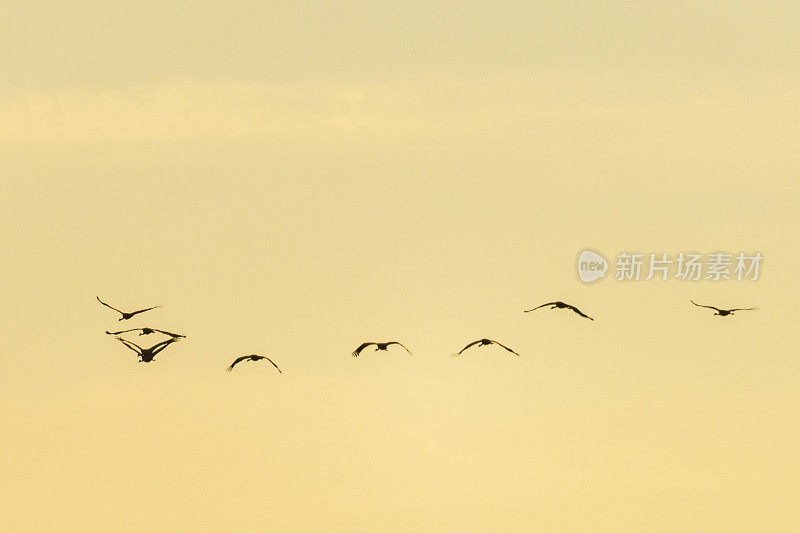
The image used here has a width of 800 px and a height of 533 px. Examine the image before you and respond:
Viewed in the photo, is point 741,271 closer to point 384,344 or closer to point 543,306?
point 543,306

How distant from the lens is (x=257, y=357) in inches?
6550

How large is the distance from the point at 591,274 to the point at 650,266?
613 centimetres

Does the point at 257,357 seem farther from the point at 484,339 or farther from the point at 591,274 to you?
the point at 591,274

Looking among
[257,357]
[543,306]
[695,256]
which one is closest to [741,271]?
[695,256]

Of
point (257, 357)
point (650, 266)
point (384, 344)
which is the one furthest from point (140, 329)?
point (650, 266)

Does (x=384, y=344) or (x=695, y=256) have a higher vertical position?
(x=695, y=256)

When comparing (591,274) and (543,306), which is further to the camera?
(591,274)

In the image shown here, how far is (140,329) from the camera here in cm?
16438

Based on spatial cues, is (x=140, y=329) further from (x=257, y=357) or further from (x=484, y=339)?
(x=484, y=339)

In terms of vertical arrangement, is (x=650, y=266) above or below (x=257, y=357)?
above

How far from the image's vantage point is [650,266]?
168m

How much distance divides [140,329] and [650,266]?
151 ft

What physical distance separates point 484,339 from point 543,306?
6307mm

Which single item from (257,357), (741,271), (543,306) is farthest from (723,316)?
(257,357)
